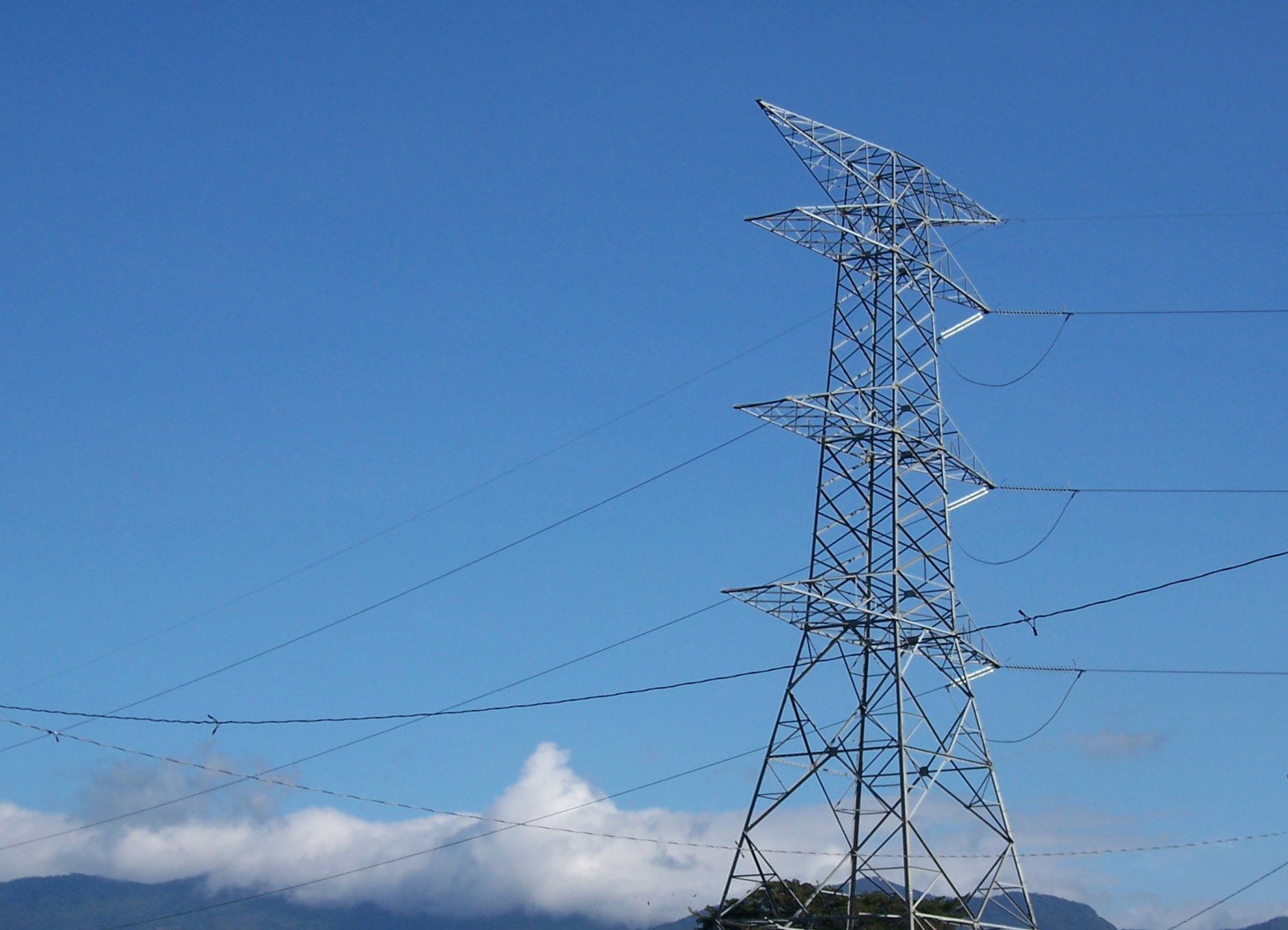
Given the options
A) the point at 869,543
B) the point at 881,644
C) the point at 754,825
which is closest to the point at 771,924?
the point at 754,825

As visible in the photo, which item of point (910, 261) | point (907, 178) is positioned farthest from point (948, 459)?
point (907, 178)

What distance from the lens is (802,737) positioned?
119ft

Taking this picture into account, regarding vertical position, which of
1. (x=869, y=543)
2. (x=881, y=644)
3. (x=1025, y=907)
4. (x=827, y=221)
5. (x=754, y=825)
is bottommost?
(x=1025, y=907)

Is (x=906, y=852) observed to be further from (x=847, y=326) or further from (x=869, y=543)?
(x=847, y=326)

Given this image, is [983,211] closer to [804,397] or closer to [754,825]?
[804,397]

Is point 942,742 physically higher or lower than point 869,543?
lower

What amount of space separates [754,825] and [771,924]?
2430 millimetres

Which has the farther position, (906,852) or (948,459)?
(948,459)

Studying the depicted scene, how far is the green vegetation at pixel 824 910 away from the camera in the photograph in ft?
116

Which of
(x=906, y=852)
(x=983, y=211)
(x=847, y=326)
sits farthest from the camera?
(x=983, y=211)

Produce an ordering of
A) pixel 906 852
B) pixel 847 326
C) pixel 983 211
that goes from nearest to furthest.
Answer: pixel 906 852 → pixel 847 326 → pixel 983 211

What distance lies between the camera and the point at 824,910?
41.7 metres

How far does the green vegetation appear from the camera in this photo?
116 feet

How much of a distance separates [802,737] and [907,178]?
16.1 meters
